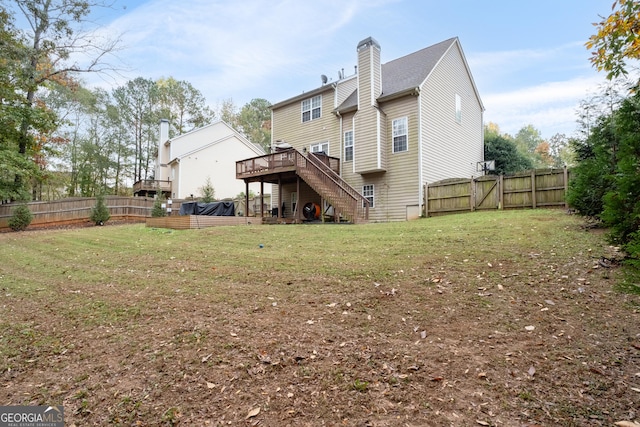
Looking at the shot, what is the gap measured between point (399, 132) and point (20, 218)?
18342mm

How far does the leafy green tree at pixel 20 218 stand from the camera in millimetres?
15500

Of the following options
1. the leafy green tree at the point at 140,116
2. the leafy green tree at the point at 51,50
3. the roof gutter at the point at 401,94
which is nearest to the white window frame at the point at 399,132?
the roof gutter at the point at 401,94

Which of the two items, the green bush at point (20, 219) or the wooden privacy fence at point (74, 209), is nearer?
the green bush at point (20, 219)

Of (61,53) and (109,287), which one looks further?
(61,53)

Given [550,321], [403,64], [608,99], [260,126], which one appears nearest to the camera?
[550,321]

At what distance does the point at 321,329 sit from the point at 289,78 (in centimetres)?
2336

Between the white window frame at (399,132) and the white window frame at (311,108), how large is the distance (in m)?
4.66

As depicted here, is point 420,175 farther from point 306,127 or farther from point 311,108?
point 311,108

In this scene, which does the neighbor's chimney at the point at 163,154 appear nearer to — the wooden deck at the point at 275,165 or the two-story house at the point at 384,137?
the wooden deck at the point at 275,165

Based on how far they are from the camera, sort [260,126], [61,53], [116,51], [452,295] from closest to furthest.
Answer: [452,295] → [116,51] → [61,53] → [260,126]

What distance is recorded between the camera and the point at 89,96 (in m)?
29.1

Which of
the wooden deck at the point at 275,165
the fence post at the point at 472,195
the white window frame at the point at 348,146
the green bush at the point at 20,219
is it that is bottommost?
the green bush at the point at 20,219

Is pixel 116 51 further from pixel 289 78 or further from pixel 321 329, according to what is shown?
pixel 289 78

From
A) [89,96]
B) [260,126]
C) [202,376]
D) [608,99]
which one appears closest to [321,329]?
[202,376]
